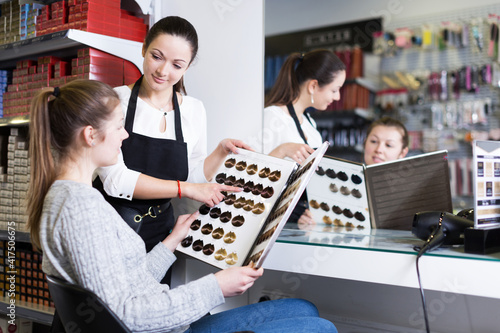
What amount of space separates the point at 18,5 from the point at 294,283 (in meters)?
2.37

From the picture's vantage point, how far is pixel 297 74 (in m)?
2.51

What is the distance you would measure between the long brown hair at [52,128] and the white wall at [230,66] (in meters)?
1.20

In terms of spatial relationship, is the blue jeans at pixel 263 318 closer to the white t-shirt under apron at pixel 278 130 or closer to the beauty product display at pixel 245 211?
the beauty product display at pixel 245 211

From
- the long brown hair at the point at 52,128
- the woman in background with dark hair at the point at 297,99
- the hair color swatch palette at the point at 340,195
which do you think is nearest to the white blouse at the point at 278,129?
the woman in background with dark hair at the point at 297,99

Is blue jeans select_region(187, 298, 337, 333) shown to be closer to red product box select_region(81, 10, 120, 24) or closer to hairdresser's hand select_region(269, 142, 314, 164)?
hairdresser's hand select_region(269, 142, 314, 164)

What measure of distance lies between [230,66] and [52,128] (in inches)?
52.3

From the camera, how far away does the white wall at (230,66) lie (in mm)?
2475

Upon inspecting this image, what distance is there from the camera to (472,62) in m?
3.54

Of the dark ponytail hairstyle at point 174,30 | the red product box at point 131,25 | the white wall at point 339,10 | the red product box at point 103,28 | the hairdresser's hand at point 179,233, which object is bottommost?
the hairdresser's hand at point 179,233

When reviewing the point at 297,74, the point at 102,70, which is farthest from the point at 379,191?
the point at 102,70

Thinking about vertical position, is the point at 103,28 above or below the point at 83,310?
above

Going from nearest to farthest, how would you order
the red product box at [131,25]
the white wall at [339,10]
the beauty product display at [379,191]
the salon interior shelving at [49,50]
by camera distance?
the beauty product display at [379,191] < the salon interior shelving at [49,50] < the red product box at [131,25] < the white wall at [339,10]

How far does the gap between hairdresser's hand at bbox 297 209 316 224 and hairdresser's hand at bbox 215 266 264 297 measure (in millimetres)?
849

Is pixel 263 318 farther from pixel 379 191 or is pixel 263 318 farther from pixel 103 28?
pixel 103 28
